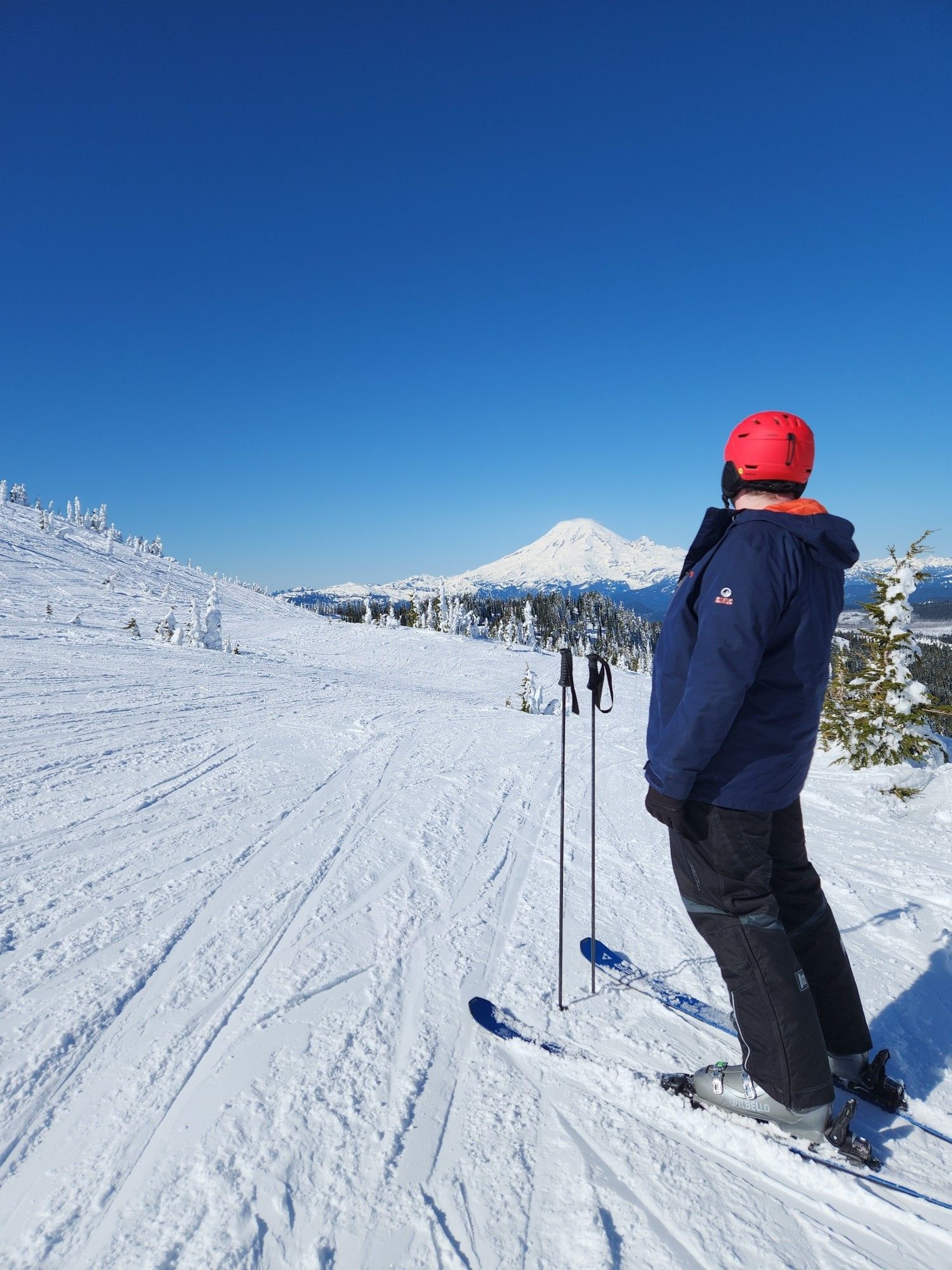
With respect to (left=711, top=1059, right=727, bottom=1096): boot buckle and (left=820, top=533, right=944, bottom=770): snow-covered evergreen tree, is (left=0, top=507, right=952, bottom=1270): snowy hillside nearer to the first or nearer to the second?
(left=711, top=1059, right=727, bottom=1096): boot buckle

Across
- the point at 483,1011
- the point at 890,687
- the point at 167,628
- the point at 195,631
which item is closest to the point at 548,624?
the point at 195,631

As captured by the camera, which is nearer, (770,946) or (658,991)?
(770,946)

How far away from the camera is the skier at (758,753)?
210 cm

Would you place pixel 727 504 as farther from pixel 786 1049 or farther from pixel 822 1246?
pixel 822 1246

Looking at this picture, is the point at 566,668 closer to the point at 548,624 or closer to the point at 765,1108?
the point at 765,1108

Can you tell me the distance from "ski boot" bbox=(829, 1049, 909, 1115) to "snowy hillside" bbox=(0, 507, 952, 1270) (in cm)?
8

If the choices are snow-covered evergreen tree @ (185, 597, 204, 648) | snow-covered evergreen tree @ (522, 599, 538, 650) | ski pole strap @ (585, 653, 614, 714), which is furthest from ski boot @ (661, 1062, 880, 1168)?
snow-covered evergreen tree @ (522, 599, 538, 650)

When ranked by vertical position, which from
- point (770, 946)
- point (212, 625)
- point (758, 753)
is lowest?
point (770, 946)

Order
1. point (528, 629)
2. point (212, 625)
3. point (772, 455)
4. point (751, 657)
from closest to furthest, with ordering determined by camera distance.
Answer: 1. point (751, 657)
2. point (772, 455)
3. point (212, 625)
4. point (528, 629)

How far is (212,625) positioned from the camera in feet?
90.3

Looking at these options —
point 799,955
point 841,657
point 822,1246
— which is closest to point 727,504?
point 799,955

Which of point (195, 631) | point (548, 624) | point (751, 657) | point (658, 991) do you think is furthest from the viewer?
point (548, 624)

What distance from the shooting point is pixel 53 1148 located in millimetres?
2023

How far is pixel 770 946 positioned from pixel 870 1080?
0.94 metres
